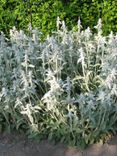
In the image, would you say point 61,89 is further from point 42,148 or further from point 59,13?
point 59,13

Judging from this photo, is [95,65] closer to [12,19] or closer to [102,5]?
[102,5]

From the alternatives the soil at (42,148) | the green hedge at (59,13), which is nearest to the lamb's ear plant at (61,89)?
the soil at (42,148)

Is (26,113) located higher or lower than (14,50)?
lower

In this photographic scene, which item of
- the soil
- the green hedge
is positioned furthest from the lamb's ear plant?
the green hedge

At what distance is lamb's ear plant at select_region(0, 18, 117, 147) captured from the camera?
13.4 ft

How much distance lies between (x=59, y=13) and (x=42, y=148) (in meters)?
2.03

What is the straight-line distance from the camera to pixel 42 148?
4320 millimetres

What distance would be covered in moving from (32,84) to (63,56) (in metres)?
0.54

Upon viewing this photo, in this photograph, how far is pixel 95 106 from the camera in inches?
164

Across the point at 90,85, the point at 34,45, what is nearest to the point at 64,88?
the point at 90,85

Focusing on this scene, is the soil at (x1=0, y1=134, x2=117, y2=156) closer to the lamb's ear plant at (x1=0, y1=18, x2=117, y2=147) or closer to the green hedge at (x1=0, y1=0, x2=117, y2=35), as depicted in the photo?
the lamb's ear plant at (x1=0, y1=18, x2=117, y2=147)

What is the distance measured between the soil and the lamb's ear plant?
0.27 feet

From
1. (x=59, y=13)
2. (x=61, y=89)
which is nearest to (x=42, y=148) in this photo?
(x=61, y=89)

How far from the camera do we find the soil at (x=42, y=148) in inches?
166
